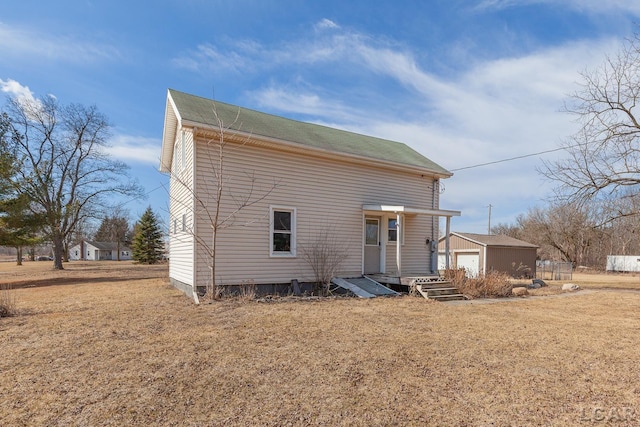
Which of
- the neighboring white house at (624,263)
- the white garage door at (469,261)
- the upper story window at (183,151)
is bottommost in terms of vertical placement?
the neighboring white house at (624,263)

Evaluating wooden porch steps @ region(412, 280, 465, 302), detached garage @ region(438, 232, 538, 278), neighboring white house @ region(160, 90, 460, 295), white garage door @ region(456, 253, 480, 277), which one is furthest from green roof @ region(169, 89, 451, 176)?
white garage door @ region(456, 253, 480, 277)

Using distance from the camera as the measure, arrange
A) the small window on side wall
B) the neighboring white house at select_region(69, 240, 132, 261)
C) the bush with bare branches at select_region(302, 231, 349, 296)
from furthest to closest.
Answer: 1. the neighboring white house at select_region(69, 240, 132, 261)
2. the bush with bare branches at select_region(302, 231, 349, 296)
3. the small window on side wall

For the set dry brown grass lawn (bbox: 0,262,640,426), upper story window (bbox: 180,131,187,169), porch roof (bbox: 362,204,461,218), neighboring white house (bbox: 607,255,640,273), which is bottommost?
neighboring white house (bbox: 607,255,640,273)

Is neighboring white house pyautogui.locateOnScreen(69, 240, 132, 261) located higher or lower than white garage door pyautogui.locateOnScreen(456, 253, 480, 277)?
lower

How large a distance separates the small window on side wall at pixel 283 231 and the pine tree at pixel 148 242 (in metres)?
27.7

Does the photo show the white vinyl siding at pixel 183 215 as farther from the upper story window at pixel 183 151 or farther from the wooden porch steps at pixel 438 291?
the wooden porch steps at pixel 438 291

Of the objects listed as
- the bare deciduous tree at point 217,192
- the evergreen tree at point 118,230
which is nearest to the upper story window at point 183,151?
the bare deciduous tree at point 217,192

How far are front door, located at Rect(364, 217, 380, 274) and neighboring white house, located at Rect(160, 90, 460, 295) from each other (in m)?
0.04

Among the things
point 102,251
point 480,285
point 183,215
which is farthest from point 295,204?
point 102,251

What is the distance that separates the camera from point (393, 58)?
40.8 ft

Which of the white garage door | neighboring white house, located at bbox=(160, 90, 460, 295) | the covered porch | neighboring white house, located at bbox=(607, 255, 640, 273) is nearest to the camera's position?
neighboring white house, located at bbox=(160, 90, 460, 295)

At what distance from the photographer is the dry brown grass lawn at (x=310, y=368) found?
332 centimetres

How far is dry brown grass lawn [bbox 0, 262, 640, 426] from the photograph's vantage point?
131 inches

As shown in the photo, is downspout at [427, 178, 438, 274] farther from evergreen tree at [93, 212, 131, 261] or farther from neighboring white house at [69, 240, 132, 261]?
neighboring white house at [69, 240, 132, 261]
